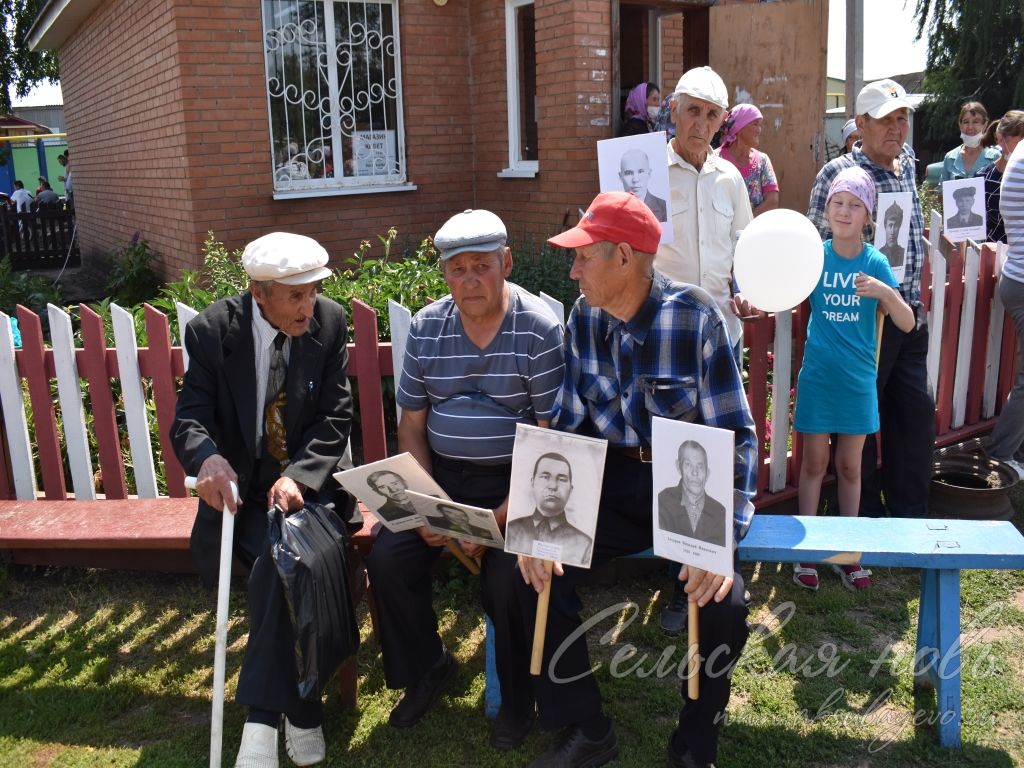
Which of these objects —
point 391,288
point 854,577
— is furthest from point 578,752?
point 391,288

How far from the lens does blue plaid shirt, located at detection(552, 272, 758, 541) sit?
2.64 meters

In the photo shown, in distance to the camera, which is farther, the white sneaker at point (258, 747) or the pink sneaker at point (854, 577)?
the pink sneaker at point (854, 577)

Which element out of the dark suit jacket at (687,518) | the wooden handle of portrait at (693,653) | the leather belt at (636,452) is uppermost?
the leather belt at (636,452)

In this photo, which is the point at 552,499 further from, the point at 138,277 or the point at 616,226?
the point at 138,277

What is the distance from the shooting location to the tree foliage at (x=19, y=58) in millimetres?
27672

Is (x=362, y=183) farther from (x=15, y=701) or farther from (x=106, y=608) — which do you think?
(x=15, y=701)

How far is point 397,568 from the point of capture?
9.46 feet

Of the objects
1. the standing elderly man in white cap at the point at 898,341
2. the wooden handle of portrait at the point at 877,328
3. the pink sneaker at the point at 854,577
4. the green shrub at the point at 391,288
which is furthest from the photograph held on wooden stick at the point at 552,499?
the green shrub at the point at 391,288

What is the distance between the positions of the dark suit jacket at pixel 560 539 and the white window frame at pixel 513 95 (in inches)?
247

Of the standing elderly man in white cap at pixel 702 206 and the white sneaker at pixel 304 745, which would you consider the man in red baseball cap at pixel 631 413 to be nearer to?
the white sneaker at pixel 304 745

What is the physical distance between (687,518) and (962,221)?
11.3ft

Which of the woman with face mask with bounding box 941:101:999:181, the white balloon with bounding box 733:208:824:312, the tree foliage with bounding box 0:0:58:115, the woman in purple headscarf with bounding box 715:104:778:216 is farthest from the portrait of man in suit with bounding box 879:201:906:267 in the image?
the tree foliage with bounding box 0:0:58:115

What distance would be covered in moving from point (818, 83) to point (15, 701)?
7162 millimetres

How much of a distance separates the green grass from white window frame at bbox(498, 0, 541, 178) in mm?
5603
